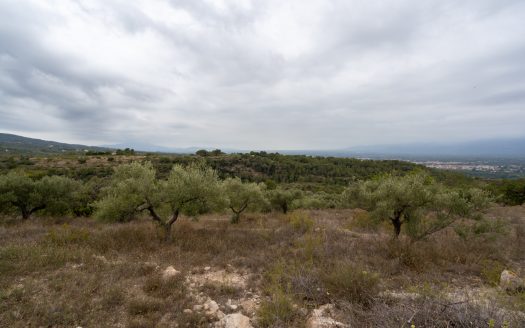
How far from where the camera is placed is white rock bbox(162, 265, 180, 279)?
757 centimetres

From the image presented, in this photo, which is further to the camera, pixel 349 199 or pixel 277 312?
pixel 349 199

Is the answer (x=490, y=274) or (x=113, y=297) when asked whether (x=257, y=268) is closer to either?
(x=113, y=297)

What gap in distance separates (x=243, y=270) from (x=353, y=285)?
12.3ft

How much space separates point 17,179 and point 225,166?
4540cm

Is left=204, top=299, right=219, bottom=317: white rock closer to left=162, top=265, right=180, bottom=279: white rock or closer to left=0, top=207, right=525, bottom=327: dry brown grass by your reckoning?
left=0, top=207, right=525, bottom=327: dry brown grass

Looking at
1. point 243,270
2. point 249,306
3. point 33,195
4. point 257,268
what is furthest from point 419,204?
point 33,195

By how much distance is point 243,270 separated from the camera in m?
8.46

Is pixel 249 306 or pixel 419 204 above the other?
pixel 419 204

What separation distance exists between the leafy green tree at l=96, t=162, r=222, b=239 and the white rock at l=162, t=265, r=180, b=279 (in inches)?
169

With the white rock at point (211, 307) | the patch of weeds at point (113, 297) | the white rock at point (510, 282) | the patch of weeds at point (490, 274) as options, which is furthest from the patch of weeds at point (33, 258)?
the patch of weeds at point (490, 274)

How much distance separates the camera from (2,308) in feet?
18.6

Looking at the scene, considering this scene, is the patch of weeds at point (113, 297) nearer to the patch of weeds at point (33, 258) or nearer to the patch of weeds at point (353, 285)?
the patch of weeds at point (33, 258)

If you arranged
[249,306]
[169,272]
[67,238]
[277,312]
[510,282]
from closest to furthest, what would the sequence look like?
[277,312] < [249,306] < [510,282] < [169,272] < [67,238]

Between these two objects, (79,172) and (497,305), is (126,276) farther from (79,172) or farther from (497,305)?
(79,172)
